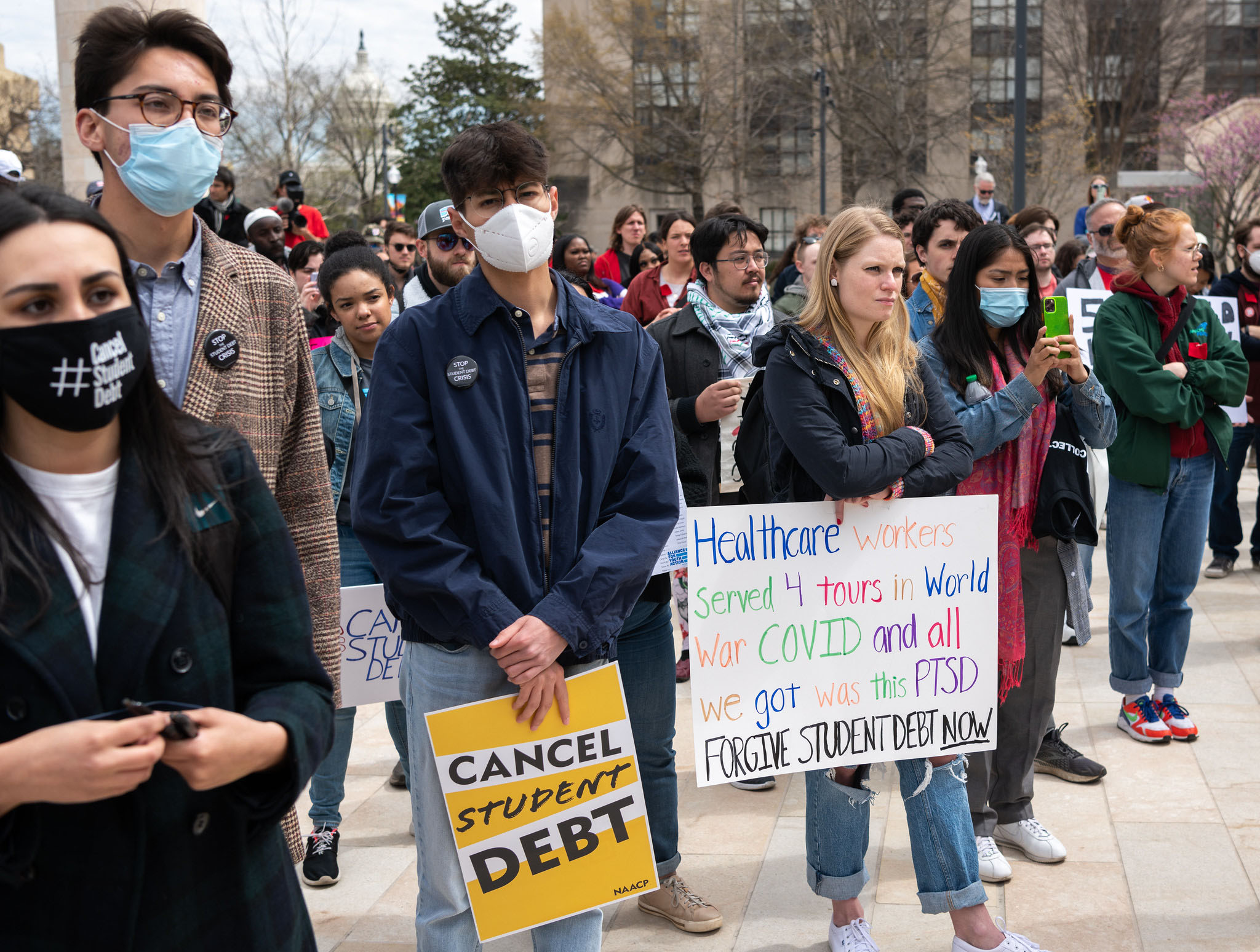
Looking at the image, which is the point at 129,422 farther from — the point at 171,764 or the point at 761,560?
the point at 761,560

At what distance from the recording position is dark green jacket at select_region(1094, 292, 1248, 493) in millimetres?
5094

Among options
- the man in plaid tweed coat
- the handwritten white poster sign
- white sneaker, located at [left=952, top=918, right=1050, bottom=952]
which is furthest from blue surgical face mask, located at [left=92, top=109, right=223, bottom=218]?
white sneaker, located at [left=952, top=918, right=1050, bottom=952]

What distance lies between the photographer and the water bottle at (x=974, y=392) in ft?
13.1

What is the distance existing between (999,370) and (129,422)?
311 centimetres

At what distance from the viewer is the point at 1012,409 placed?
3.84 meters

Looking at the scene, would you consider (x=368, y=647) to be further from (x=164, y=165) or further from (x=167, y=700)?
(x=167, y=700)

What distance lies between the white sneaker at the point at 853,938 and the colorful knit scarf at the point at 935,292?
2.37 meters

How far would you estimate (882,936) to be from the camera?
377cm

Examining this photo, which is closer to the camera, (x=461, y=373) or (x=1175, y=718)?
(x=461, y=373)

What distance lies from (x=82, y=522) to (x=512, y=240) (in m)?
1.44

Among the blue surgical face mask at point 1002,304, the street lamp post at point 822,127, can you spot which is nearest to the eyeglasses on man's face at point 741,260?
the blue surgical face mask at point 1002,304

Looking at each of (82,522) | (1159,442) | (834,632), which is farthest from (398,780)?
(82,522)

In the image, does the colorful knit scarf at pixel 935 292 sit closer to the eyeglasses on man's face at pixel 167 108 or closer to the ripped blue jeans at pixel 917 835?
the ripped blue jeans at pixel 917 835

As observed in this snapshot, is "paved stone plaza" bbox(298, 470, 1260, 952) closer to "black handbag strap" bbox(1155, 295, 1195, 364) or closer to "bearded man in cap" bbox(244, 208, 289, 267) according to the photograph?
"black handbag strap" bbox(1155, 295, 1195, 364)
